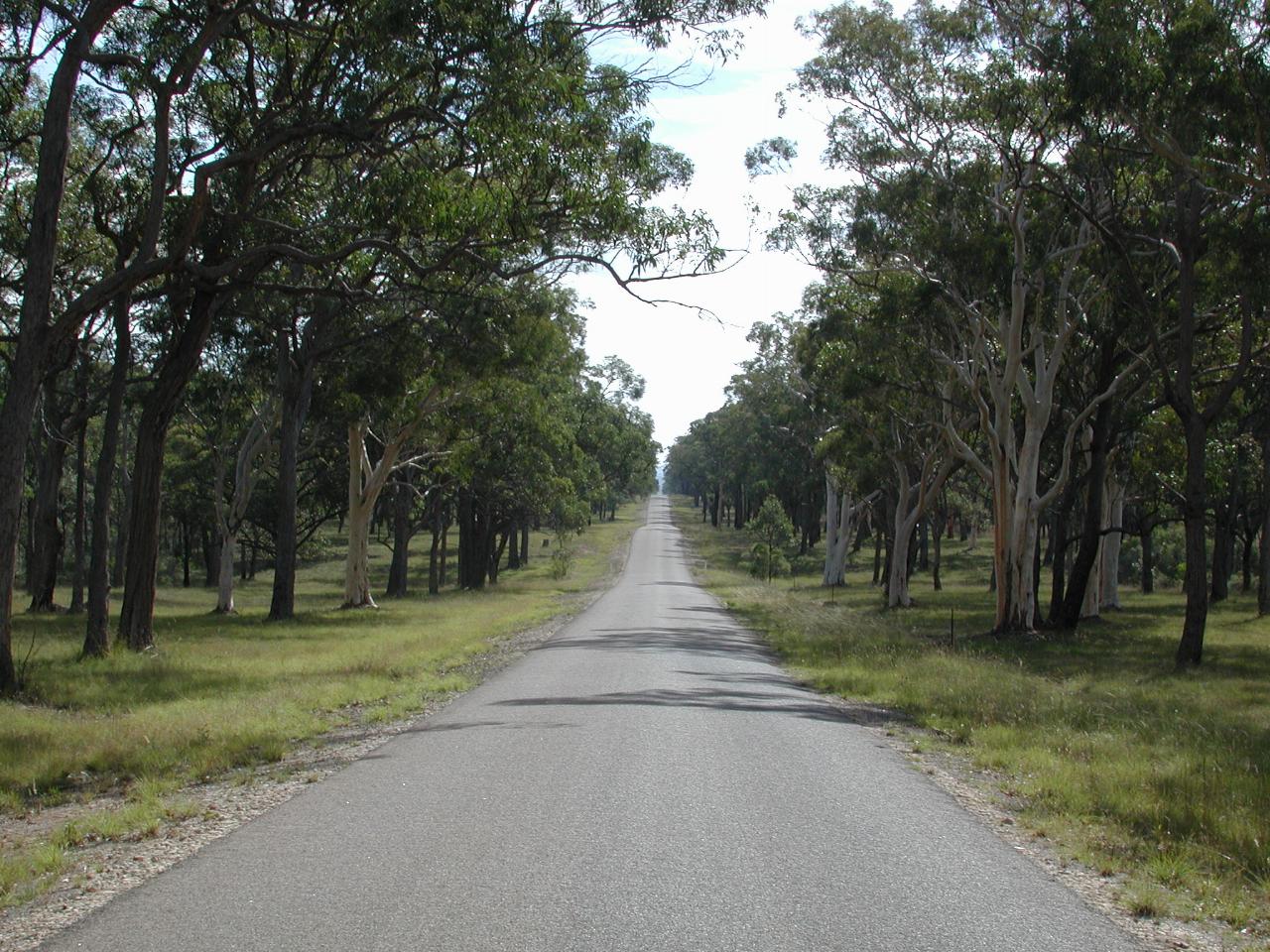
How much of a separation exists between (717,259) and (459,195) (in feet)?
12.8

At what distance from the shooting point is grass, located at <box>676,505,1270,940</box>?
725 cm

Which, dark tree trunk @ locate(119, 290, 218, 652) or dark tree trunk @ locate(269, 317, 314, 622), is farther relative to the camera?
dark tree trunk @ locate(269, 317, 314, 622)

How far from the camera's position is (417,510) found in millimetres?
54031

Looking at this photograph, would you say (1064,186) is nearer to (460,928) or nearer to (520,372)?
(520,372)

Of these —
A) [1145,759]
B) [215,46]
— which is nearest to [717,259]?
[215,46]

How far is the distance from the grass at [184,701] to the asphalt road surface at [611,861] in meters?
1.32

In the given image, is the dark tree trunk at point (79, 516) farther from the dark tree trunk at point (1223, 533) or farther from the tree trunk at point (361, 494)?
the dark tree trunk at point (1223, 533)

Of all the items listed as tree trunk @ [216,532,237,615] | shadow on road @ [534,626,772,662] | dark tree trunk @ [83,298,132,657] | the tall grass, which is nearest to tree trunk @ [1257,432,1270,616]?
shadow on road @ [534,626,772,662]

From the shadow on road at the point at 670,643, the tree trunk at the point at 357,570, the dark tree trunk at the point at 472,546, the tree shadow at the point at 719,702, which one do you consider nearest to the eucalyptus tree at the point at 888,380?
the shadow on road at the point at 670,643

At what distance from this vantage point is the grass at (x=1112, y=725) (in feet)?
23.8

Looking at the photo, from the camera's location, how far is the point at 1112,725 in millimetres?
13422

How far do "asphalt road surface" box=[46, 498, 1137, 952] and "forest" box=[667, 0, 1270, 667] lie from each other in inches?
488

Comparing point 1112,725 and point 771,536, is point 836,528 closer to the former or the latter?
point 771,536

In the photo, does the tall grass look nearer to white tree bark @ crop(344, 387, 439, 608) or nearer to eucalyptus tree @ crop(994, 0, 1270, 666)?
white tree bark @ crop(344, 387, 439, 608)
